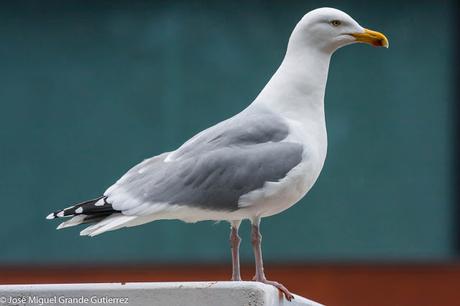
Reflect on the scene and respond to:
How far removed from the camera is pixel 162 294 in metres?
5.66

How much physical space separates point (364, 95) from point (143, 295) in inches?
325

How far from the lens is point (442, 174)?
45.4 feet

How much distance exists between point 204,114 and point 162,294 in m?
8.15

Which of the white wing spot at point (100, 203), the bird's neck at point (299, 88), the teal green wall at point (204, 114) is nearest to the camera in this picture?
the white wing spot at point (100, 203)

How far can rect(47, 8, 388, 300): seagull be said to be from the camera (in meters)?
6.66

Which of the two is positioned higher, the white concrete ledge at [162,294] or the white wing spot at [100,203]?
the white wing spot at [100,203]

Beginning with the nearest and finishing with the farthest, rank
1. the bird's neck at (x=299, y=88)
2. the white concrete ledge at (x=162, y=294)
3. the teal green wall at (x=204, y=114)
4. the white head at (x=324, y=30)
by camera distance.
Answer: the white concrete ledge at (x=162, y=294) → the bird's neck at (x=299, y=88) → the white head at (x=324, y=30) → the teal green wall at (x=204, y=114)

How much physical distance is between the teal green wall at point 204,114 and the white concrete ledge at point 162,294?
25.5ft

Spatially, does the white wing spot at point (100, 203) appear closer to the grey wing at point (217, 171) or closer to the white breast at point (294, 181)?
the grey wing at point (217, 171)

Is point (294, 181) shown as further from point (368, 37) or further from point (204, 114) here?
point (204, 114)

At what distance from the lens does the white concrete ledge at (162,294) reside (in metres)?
5.61

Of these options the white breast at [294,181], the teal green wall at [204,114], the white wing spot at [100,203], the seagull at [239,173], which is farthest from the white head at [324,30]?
the teal green wall at [204,114]

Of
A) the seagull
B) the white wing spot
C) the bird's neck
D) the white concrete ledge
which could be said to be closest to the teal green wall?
the bird's neck

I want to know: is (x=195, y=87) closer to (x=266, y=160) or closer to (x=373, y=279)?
(x=373, y=279)
